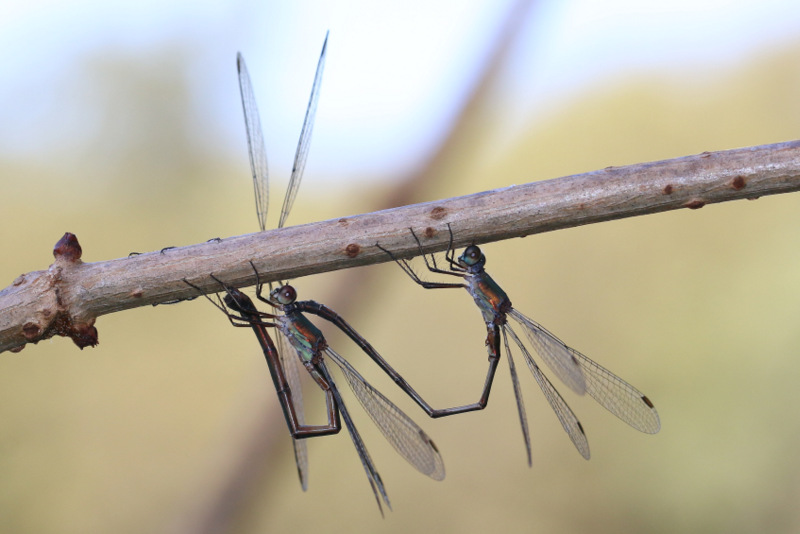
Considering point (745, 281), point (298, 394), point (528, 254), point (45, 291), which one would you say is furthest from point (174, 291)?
point (745, 281)

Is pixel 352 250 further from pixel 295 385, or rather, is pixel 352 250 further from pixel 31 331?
pixel 295 385

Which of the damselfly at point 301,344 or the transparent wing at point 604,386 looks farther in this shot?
the transparent wing at point 604,386

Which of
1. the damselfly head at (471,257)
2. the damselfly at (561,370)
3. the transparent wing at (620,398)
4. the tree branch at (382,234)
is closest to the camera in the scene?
the tree branch at (382,234)

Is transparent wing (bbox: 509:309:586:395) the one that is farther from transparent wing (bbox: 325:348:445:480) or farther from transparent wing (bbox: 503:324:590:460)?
transparent wing (bbox: 325:348:445:480)

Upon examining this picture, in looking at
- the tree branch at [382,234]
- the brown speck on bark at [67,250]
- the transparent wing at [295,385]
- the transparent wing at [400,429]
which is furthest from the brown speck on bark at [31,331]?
the transparent wing at [400,429]

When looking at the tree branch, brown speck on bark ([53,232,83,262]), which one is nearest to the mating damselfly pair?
the tree branch

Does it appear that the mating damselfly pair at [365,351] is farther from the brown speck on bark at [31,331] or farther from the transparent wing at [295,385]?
the brown speck on bark at [31,331]

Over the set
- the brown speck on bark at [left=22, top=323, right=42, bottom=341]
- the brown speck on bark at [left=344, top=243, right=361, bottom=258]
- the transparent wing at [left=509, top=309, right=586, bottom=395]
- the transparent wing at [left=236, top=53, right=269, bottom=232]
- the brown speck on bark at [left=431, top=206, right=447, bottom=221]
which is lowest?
the transparent wing at [left=509, top=309, right=586, bottom=395]
